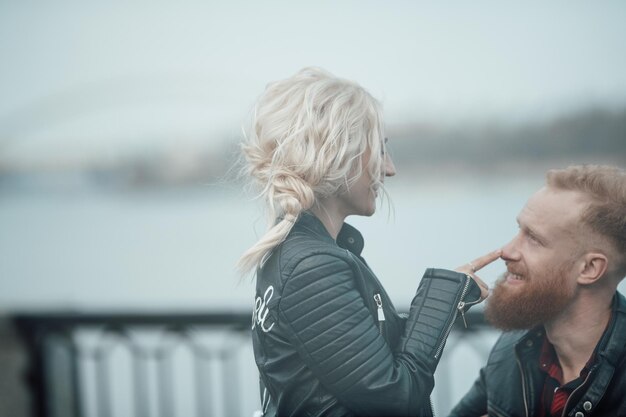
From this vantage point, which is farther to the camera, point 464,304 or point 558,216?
point 558,216

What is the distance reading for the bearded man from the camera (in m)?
1.67

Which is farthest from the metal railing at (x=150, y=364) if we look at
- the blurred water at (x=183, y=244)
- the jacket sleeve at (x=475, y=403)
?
the jacket sleeve at (x=475, y=403)

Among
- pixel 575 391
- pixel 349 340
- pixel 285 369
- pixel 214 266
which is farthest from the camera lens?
pixel 214 266

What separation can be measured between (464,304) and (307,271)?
0.42 metres

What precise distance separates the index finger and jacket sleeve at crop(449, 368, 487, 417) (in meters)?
0.50

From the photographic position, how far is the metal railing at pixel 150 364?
304cm

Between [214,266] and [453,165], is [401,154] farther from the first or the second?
[214,266]

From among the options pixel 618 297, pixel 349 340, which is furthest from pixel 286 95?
pixel 618 297

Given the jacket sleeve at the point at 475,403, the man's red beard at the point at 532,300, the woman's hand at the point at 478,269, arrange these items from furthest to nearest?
the jacket sleeve at the point at 475,403
the man's red beard at the point at 532,300
the woman's hand at the point at 478,269

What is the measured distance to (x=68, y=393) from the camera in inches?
132

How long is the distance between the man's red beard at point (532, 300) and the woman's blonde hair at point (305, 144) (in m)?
0.55

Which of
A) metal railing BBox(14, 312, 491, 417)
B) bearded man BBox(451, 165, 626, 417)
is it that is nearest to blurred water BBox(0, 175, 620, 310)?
metal railing BBox(14, 312, 491, 417)

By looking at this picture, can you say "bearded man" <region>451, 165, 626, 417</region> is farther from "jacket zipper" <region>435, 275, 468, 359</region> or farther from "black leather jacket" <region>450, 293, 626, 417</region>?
"jacket zipper" <region>435, 275, 468, 359</region>

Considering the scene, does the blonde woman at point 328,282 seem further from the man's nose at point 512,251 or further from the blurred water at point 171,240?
the blurred water at point 171,240
